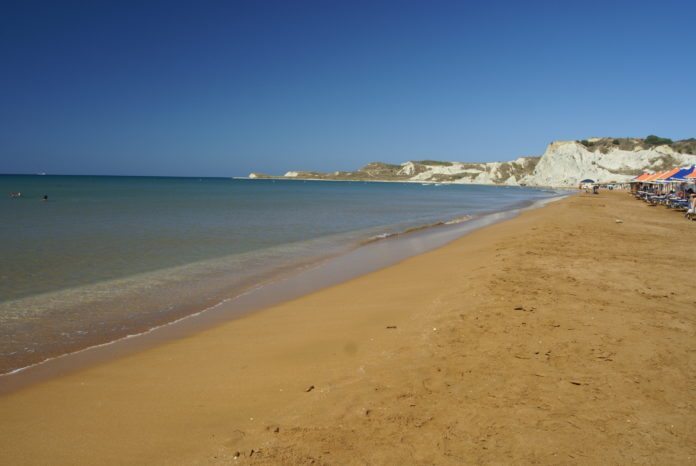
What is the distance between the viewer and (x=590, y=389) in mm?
4070

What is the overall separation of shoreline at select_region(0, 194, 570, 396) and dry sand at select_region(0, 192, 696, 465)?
409 mm

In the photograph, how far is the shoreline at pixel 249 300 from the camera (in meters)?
5.50

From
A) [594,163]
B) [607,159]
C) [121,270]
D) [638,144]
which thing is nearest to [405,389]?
[121,270]

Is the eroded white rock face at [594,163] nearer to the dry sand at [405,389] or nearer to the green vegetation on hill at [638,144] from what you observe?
the green vegetation on hill at [638,144]

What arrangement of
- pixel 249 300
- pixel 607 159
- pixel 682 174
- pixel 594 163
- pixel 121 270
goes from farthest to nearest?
pixel 594 163, pixel 607 159, pixel 682 174, pixel 121 270, pixel 249 300

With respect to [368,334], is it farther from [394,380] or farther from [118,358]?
[118,358]

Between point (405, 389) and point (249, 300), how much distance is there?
5.33m

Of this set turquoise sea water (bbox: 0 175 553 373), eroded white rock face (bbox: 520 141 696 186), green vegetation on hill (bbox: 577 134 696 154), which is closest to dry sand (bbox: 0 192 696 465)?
turquoise sea water (bbox: 0 175 553 373)

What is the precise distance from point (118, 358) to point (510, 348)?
5061 mm

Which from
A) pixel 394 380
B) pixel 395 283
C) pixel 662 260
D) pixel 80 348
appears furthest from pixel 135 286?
pixel 662 260

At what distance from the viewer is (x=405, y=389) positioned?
417cm

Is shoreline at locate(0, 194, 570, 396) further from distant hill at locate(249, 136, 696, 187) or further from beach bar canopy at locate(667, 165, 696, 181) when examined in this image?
distant hill at locate(249, 136, 696, 187)

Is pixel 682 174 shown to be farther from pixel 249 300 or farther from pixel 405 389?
pixel 405 389

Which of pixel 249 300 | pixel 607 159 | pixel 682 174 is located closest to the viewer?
pixel 249 300
